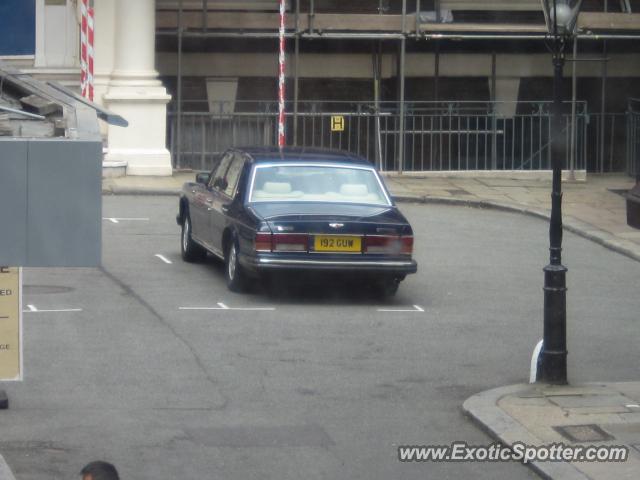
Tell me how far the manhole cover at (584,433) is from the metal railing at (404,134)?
1705 cm

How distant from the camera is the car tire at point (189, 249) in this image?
52.9 ft

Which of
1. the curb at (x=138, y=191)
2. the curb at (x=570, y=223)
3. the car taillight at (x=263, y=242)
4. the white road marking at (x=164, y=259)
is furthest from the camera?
the curb at (x=138, y=191)

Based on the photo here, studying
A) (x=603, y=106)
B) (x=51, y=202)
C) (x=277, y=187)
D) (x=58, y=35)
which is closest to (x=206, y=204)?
(x=277, y=187)

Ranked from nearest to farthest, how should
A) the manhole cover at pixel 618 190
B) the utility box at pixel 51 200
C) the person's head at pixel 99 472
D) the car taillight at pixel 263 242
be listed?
the person's head at pixel 99 472 < the utility box at pixel 51 200 < the car taillight at pixel 263 242 < the manhole cover at pixel 618 190

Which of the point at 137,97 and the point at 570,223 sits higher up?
the point at 137,97

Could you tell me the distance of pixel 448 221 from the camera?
68.0 feet

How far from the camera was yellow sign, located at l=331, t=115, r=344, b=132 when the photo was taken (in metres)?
25.9

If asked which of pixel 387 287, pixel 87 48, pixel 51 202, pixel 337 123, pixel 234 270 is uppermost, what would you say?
pixel 87 48

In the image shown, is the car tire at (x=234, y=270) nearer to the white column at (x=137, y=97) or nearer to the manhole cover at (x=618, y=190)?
the white column at (x=137, y=97)

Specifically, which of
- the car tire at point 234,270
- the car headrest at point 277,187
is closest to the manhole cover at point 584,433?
the car tire at point 234,270

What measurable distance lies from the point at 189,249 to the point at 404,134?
10940mm

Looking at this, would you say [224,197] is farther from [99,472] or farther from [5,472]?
[99,472]

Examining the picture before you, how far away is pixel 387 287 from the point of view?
1430 centimetres

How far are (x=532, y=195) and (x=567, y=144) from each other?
127 inches
